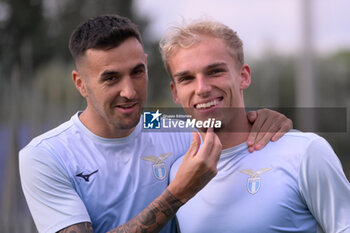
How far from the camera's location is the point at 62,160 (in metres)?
2.26

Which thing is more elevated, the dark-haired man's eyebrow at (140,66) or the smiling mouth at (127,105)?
the dark-haired man's eyebrow at (140,66)

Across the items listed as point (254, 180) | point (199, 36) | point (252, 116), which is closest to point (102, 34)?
point (199, 36)

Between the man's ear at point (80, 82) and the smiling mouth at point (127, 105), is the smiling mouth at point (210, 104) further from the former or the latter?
the man's ear at point (80, 82)

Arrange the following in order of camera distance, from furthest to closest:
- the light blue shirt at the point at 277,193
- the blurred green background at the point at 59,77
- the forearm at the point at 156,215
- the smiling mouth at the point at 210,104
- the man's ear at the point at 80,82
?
the blurred green background at the point at 59,77 < the man's ear at the point at 80,82 < the smiling mouth at the point at 210,104 < the forearm at the point at 156,215 < the light blue shirt at the point at 277,193

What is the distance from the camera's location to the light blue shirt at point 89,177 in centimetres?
219

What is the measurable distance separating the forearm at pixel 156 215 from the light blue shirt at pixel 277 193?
161mm

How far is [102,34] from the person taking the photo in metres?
2.33

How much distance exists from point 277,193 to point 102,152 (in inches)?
37.3

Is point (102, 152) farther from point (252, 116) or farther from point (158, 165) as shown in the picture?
point (252, 116)

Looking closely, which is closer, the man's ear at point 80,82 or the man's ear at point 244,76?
the man's ear at point 244,76

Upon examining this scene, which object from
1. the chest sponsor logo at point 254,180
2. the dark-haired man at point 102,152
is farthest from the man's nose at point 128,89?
the chest sponsor logo at point 254,180

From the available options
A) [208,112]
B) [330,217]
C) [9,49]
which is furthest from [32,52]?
[330,217]

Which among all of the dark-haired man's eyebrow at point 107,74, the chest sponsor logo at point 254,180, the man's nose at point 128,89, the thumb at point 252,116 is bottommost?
the chest sponsor logo at point 254,180

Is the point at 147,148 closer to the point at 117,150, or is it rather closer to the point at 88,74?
the point at 117,150
